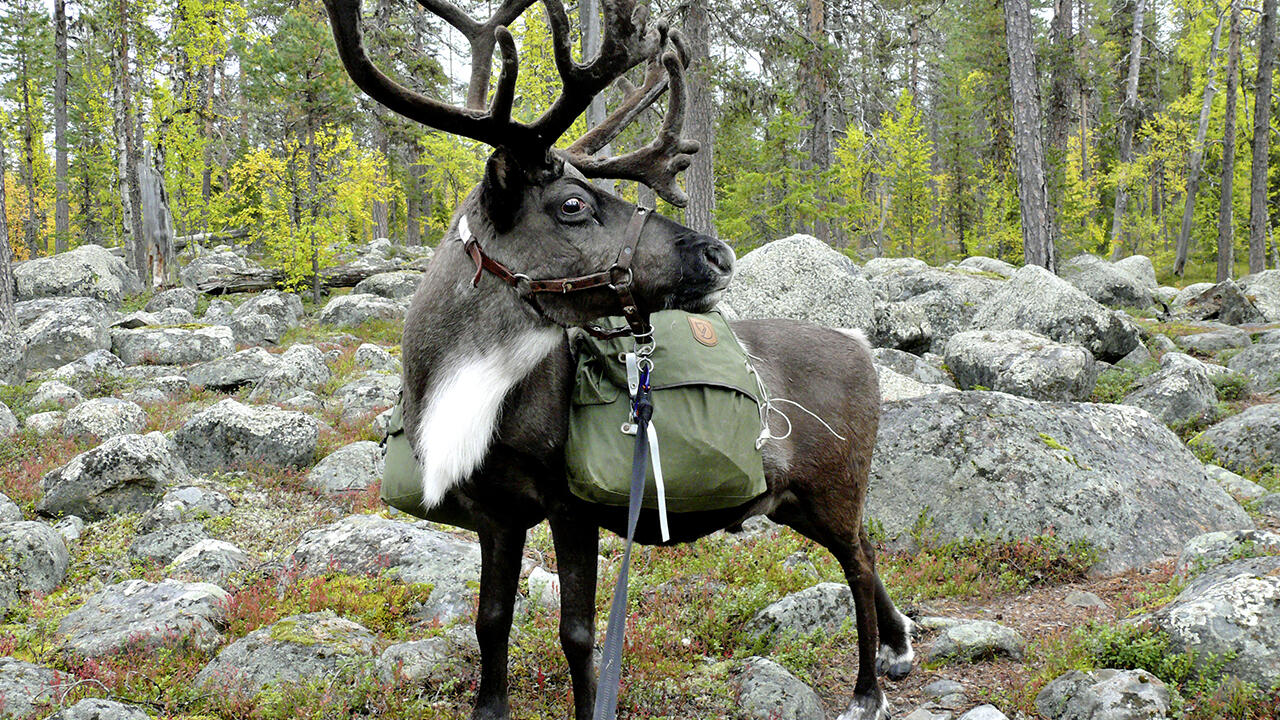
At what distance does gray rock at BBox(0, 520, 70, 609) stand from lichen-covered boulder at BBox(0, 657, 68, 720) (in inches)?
77.9

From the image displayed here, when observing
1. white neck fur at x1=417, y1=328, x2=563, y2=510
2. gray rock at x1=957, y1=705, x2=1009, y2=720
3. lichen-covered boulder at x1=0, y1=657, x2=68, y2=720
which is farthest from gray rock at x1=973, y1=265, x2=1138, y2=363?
lichen-covered boulder at x1=0, y1=657, x2=68, y2=720

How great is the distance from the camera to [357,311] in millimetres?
20953

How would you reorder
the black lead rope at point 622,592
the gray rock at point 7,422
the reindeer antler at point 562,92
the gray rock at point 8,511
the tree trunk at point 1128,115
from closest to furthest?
the black lead rope at point 622,592 < the reindeer antler at point 562,92 < the gray rock at point 8,511 < the gray rock at point 7,422 < the tree trunk at point 1128,115

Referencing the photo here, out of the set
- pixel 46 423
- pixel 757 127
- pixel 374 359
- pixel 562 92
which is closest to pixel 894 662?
pixel 562 92

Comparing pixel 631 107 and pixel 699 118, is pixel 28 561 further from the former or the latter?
pixel 699 118

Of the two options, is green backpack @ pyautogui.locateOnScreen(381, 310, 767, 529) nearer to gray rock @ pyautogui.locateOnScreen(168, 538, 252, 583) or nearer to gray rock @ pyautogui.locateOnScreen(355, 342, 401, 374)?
gray rock @ pyautogui.locateOnScreen(168, 538, 252, 583)

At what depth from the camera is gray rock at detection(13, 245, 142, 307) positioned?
23.3 metres

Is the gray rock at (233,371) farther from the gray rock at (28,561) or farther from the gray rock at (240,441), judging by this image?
the gray rock at (28,561)

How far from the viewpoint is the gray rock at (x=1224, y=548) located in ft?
18.2

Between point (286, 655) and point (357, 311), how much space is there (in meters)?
17.1

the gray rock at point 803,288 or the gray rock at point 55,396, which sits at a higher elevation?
the gray rock at point 803,288

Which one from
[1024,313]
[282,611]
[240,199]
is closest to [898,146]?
[1024,313]

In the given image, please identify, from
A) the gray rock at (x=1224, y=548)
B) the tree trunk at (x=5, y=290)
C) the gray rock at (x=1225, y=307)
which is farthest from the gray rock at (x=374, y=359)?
the gray rock at (x=1225, y=307)

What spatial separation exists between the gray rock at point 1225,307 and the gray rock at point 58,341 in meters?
25.3
